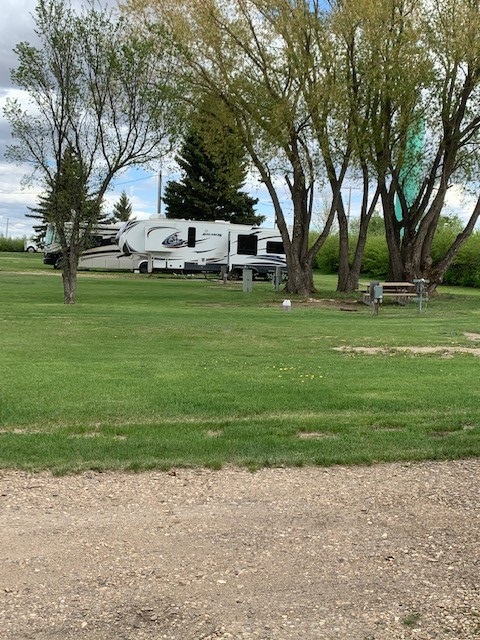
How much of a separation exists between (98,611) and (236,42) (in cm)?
2176

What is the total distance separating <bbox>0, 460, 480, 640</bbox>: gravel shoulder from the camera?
2.88 metres

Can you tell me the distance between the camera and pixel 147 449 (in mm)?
5270

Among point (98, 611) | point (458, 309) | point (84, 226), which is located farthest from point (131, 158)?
point (98, 611)

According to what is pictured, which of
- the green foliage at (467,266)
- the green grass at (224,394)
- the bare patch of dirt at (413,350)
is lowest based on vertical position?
the green grass at (224,394)

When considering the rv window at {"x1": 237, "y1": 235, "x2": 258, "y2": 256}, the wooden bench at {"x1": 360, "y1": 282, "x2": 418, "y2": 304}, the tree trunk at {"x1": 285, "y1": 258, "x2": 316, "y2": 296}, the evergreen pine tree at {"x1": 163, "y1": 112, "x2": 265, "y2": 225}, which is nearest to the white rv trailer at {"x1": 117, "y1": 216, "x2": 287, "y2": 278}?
the rv window at {"x1": 237, "y1": 235, "x2": 258, "y2": 256}

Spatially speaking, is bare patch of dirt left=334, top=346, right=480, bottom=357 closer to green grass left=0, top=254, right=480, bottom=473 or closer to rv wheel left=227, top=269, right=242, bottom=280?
green grass left=0, top=254, right=480, bottom=473

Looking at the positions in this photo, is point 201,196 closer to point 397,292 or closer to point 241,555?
point 397,292

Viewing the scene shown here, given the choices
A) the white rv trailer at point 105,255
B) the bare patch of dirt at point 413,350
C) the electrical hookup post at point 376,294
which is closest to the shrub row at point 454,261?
the white rv trailer at point 105,255

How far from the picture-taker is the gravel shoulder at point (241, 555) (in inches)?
113

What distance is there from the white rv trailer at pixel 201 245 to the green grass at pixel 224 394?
2110 cm

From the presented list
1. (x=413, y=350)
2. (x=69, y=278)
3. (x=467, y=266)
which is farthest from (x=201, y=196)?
(x=413, y=350)

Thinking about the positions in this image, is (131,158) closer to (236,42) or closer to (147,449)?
(236,42)

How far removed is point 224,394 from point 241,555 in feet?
12.3

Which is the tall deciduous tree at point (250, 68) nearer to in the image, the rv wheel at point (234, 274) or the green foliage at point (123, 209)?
the rv wheel at point (234, 274)
